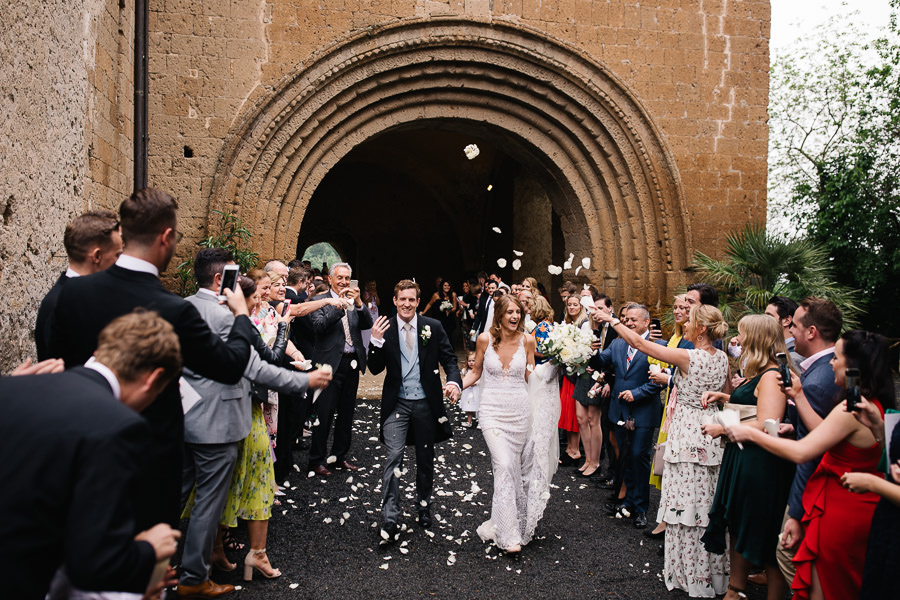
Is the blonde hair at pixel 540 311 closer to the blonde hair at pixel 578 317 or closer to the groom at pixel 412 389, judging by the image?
the blonde hair at pixel 578 317

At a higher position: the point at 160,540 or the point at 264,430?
the point at 160,540

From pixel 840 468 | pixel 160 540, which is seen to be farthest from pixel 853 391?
pixel 160 540

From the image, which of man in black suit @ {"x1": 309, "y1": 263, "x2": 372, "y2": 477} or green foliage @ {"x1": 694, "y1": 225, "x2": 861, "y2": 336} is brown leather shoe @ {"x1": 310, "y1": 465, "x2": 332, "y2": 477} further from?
green foliage @ {"x1": 694, "y1": 225, "x2": 861, "y2": 336}

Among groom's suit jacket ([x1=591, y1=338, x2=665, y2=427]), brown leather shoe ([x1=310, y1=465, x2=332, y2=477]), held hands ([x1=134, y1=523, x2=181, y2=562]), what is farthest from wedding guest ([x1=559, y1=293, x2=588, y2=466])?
held hands ([x1=134, y1=523, x2=181, y2=562])

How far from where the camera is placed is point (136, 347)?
72.9 inches

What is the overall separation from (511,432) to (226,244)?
6.04 meters

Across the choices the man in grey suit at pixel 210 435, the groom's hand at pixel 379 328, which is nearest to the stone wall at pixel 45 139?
the man in grey suit at pixel 210 435

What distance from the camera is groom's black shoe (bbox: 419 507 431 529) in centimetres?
500

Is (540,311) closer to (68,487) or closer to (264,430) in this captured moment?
(264,430)

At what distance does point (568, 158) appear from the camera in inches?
438

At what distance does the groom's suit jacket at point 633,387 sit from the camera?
17.4ft

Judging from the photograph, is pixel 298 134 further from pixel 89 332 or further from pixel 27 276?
pixel 89 332

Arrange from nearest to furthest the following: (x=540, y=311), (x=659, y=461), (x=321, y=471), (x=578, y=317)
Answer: (x=659, y=461)
(x=321, y=471)
(x=540, y=311)
(x=578, y=317)

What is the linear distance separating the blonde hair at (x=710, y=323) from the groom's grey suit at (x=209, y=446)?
2669mm
